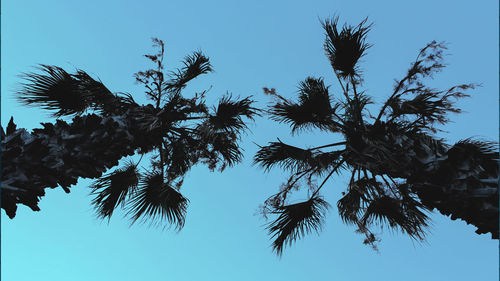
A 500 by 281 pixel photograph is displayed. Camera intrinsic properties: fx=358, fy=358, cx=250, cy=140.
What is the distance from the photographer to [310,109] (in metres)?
6.46

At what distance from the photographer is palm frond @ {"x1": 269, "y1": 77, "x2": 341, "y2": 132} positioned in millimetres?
6332

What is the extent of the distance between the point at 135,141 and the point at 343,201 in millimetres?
4181

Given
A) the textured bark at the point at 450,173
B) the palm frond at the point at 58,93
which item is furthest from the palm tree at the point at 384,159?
the palm frond at the point at 58,93

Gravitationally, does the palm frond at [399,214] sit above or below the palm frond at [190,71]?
below

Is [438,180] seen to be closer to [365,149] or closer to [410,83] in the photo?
[365,149]

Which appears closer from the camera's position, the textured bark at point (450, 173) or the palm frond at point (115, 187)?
the textured bark at point (450, 173)

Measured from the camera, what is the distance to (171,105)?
6.25 m

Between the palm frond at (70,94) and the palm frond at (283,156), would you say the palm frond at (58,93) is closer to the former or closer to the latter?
the palm frond at (70,94)

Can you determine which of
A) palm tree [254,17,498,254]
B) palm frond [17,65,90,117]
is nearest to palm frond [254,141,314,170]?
palm tree [254,17,498,254]

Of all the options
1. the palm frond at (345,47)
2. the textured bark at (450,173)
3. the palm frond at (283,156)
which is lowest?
the textured bark at (450,173)

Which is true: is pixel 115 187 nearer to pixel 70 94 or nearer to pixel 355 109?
pixel 70 94

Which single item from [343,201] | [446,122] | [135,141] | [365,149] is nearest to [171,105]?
[135,141]

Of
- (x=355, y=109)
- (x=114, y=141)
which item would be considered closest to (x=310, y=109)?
(x=355, y=109)

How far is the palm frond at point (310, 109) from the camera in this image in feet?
20.8
